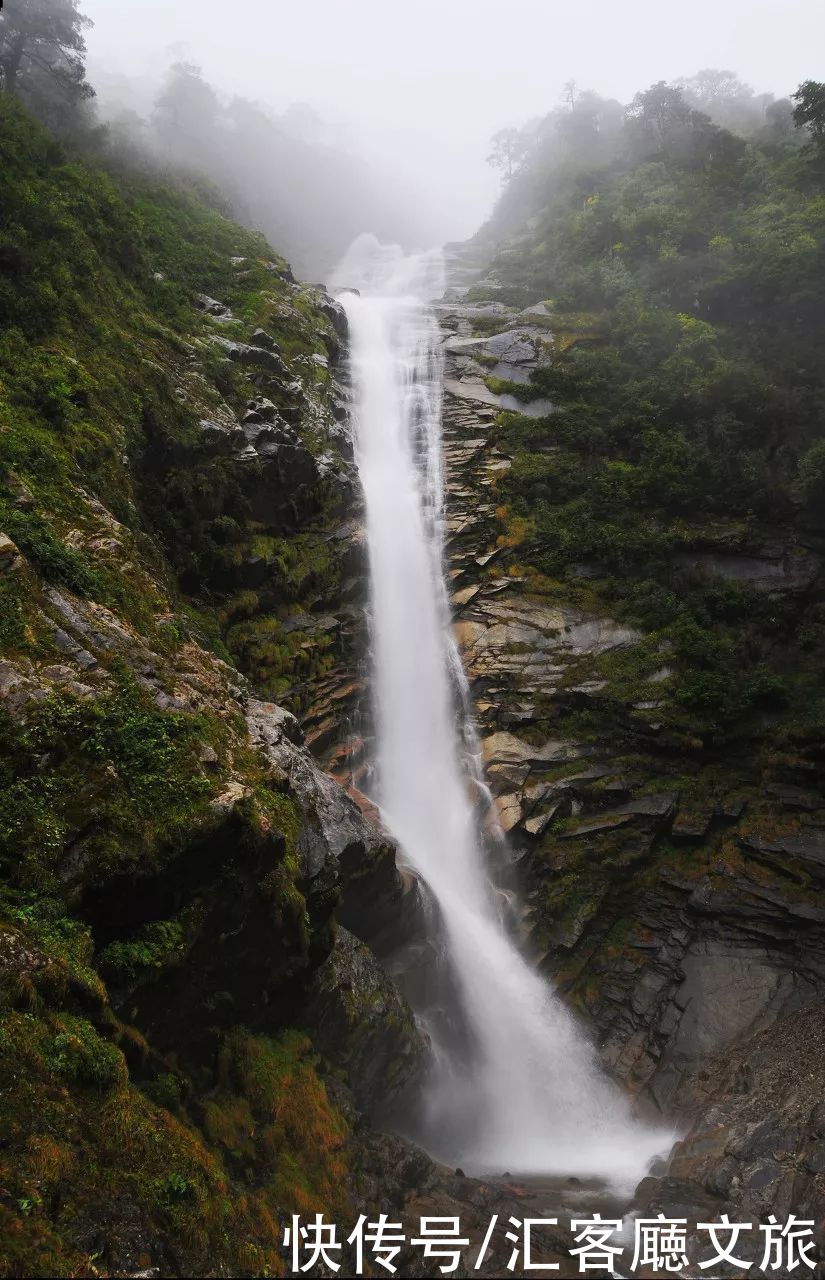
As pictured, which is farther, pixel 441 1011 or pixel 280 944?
pixel 441 1011

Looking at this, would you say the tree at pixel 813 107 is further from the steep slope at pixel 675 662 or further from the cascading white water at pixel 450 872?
the cascading white water at pixel 450 872

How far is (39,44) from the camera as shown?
24.4m

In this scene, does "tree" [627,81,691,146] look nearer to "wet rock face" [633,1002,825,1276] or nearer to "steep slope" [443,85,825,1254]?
"steep slope" [443,85,825,1254]

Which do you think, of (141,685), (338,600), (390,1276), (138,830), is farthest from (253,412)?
(390,1276)

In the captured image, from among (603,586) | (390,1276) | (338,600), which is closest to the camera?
(390,1276)

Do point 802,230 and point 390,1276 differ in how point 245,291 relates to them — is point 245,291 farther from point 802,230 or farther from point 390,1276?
point 390,1276

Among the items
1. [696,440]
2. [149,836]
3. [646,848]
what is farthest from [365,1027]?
[696,440]

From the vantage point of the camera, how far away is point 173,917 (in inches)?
269

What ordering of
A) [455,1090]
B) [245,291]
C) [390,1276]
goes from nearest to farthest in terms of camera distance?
[390,1276], [455,1090], [245,291]

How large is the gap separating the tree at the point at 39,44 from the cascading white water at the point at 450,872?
13712mm

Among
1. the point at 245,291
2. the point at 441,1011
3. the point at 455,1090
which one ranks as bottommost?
the point at 455,1090

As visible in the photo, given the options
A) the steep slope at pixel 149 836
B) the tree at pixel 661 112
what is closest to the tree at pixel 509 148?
the tree at pixel 661 112

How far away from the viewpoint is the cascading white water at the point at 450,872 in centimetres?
1128

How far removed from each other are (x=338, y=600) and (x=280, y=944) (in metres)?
9.42
